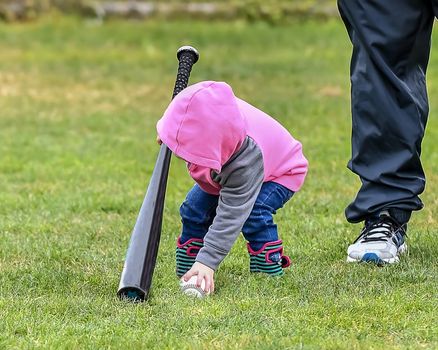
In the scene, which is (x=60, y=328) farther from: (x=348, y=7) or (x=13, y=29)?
(x=13, y=29)

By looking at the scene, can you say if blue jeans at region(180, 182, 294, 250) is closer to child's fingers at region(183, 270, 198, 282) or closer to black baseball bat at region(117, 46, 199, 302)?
black baseball bat at region(117, 46, 199, 302)

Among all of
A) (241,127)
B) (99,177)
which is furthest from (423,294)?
(99,177)

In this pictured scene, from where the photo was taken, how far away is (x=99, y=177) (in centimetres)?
611

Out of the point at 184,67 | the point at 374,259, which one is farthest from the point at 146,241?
the point at 374,259

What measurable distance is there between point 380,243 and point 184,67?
3.20 feet

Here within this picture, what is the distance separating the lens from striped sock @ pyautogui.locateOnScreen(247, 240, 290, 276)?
12.5 ft

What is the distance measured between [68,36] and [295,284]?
9.69 m

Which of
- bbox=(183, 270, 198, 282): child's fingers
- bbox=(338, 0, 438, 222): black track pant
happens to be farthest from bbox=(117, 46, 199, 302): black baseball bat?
bbox=(338, 0, 438, 222): black track pant

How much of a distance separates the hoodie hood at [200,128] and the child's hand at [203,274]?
35 cm

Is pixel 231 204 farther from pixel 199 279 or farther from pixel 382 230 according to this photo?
pixel 382 230

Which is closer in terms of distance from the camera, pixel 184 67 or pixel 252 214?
pixel 252 214

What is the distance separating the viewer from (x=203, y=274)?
11.6ft

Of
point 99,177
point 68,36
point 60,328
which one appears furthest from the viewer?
point 68,36

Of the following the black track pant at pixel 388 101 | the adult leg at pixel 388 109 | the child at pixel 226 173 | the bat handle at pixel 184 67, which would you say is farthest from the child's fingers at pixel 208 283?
the black track pant at pixel 388 101
